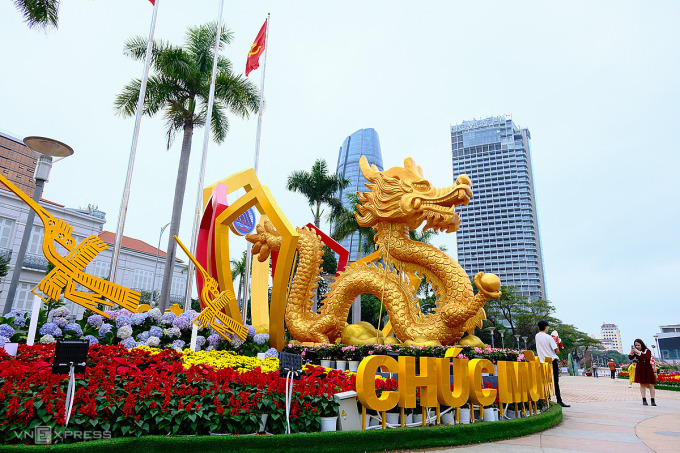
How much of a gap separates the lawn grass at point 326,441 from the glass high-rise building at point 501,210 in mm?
60031

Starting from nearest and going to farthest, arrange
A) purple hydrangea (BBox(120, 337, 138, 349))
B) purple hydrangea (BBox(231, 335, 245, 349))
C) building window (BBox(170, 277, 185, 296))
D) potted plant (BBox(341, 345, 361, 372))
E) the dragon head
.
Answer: purple hydrangea (BBox(120, 337, 138, 349)) → potted plant (BBox(341, 345, 361, 372)) → the dragon head → purple hydrangea (BBox(231, 335, 245, 349)) → building window (BBox(170, 277, 185, 296))

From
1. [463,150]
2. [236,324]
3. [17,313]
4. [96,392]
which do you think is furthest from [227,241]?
[463,150]

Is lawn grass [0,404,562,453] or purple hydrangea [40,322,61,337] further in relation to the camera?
purple hydrangea [40,322,61,337]

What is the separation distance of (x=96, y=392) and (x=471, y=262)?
216ft

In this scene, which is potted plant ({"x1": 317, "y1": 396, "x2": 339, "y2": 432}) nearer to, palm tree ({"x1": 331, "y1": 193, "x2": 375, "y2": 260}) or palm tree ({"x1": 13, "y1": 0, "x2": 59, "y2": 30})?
palm tree ({"x1": 13, "y1": 0, "x2": 59, "y2": 30})

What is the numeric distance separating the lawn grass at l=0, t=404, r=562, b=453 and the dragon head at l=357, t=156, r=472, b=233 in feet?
14.1

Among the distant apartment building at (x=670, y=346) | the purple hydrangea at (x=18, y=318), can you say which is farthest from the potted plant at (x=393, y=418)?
the distant apartment building at (x=670, y=346)

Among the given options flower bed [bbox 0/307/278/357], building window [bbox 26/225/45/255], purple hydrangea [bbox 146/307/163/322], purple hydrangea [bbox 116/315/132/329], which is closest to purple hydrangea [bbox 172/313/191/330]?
flower bed [bbox 0/307/278/357]

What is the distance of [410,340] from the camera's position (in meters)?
8.05

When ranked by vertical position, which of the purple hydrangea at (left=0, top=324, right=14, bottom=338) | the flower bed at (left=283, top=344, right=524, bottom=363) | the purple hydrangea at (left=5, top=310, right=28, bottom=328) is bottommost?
the flower bed at (left=283, top=344, right=524, bottom=363)

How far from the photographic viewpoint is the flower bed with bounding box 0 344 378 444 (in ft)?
10.7

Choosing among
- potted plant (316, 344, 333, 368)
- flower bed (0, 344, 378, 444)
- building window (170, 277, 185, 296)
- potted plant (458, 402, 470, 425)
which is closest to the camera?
flower bed (0, 344, 378, 444)

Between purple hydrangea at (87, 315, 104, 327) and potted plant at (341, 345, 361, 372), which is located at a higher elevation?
purple hydrangea at (87, 315, 104, 327)

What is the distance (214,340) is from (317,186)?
13399 mm
